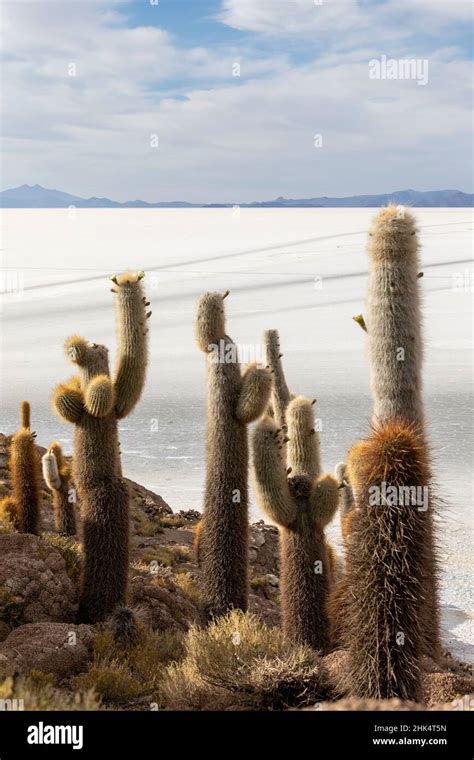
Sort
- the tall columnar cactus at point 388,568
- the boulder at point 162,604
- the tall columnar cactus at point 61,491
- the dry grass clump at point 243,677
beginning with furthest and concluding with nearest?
the tall columnar cactus at point 61,491 < the boulder at point 162,604 < the dry grass clump at point 243,677 < the tall columnar cactus at point 388,568

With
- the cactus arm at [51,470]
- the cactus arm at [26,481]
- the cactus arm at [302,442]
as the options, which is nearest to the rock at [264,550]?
the cactus arm at [51,470]

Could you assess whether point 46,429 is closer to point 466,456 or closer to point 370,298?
point 466,456

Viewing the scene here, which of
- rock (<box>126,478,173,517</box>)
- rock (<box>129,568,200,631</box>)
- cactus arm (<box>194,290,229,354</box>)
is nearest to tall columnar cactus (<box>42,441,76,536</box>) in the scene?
rock (<box>129,568,200,631</box>)

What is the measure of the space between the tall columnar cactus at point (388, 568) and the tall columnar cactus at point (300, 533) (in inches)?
90.0

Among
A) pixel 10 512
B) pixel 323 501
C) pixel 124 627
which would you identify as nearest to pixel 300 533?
pixel 323 501

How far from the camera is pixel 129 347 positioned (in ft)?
28.3

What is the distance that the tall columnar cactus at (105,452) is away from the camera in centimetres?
841

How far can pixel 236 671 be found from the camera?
6.21 meters

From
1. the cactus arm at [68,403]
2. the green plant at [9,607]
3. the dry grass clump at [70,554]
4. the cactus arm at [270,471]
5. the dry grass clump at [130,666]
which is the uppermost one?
the cactus arm at [68,403]

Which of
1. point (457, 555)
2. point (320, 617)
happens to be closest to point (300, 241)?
point (457, 555)

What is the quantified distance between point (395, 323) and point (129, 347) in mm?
2569

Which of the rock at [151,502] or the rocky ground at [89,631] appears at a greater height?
the rock at [151,502]

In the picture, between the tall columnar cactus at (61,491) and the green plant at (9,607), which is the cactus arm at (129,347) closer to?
the green plant at (9,607)
